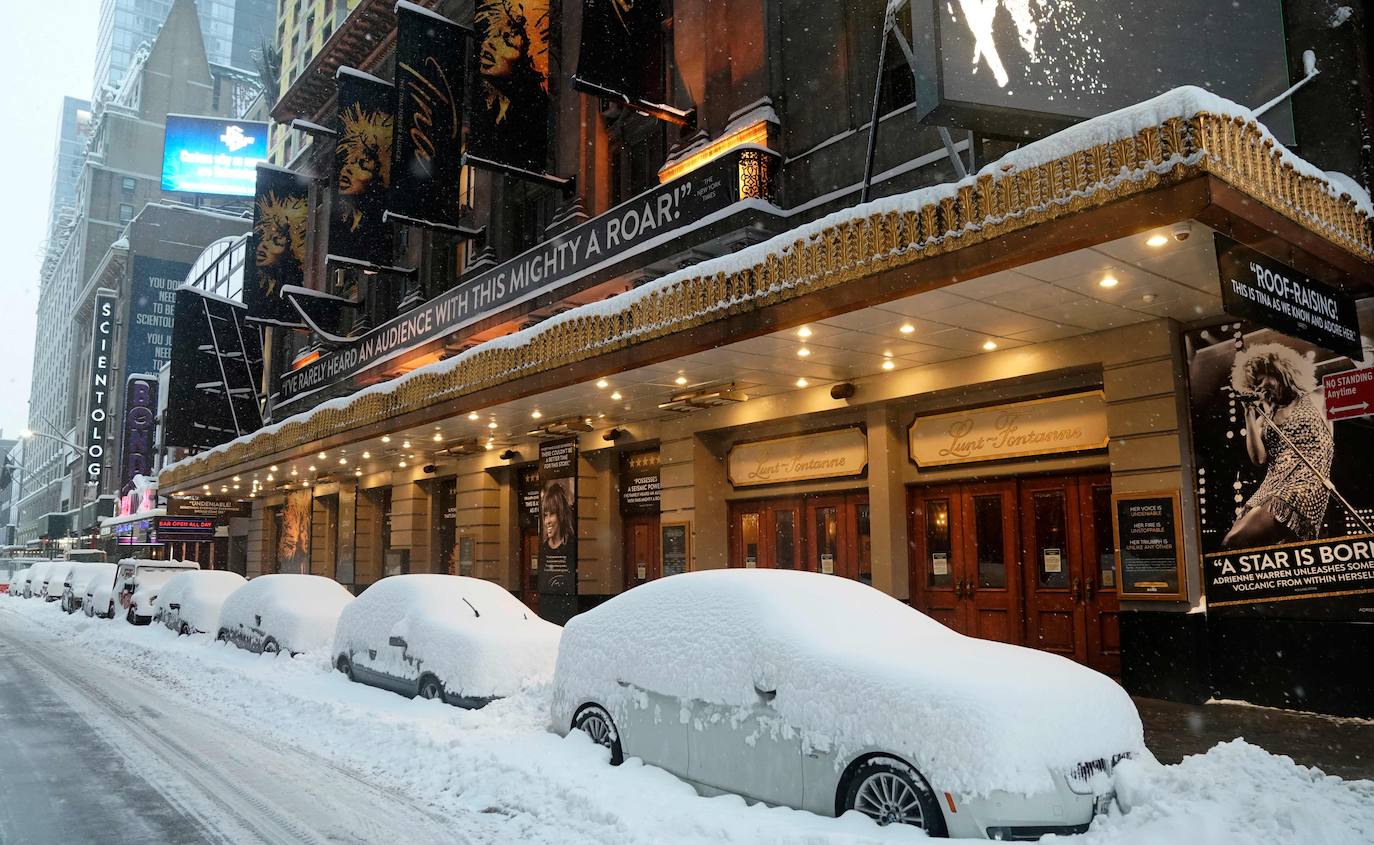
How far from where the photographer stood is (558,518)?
19.6 meters

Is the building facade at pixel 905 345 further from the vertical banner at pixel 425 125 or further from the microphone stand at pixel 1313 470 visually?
the vertical banner at pixel 425 125

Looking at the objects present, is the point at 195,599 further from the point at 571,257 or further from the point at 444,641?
the point at 444,641

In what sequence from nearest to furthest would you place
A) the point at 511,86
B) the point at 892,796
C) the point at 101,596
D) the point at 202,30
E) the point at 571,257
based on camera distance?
the point at 892,796 → the point at 571,257 → the point at 511,86 → the point at 101,596 → the point at 202,30

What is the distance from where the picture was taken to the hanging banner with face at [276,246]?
32.8 m

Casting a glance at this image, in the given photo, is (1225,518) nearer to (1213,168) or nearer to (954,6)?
(1213,168)

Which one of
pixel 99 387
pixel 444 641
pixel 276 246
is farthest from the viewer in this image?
pixel 99 387

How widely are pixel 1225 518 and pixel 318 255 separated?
34.0 m

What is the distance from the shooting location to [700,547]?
16.9 m

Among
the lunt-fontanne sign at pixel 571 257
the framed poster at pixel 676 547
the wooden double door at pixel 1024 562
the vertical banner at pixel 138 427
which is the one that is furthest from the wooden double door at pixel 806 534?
the vertical banner at pixel 138 427

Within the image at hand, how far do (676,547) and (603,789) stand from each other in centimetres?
1095

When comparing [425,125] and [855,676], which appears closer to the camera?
[855,676]

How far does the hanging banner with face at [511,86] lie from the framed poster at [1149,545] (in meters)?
14.4

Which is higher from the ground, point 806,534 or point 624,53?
point 624,53

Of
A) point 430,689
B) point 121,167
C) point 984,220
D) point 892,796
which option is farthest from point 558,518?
point 121,167
